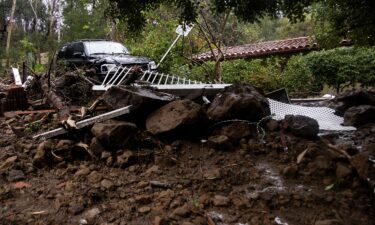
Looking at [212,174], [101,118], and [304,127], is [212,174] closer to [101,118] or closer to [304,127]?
[304,127]

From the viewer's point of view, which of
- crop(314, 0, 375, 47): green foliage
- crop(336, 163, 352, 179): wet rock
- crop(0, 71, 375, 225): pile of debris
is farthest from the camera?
crop(314, 0, 375, 47): green foliage

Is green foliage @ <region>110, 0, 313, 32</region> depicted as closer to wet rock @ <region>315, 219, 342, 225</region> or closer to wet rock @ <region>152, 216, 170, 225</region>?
wet rock @ <region>315, 219, 342, 225</region>

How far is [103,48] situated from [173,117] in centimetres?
750

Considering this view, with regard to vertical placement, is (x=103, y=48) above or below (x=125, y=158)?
above

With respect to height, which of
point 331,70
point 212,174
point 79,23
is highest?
point 79,23

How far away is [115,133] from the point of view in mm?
4363

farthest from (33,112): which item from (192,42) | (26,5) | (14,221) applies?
(26,5)

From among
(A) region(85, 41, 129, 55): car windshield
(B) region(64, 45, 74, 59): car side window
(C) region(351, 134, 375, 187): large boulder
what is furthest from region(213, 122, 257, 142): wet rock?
(B) region(64, 45, 74, 59): car side window

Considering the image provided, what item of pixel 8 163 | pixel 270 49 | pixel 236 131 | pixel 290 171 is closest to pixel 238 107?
pixel 236 131

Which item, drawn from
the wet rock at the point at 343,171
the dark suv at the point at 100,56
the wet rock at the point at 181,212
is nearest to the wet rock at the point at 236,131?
the wet rock at the point at 343,171

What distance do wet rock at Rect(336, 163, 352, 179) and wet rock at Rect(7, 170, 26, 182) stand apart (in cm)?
330

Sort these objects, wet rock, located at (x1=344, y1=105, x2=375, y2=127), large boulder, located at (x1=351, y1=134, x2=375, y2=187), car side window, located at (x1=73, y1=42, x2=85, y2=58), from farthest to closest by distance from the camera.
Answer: car side window, located at (x1=73, y1=42, x2=85, y2=58) < wet rock, located at (x1=344, y1=105, x2=375, y2=127) < large boulder, located at (x1=351, y1=134, x2=375, y2=187)

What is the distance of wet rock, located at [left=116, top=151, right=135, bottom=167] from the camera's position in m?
4.20

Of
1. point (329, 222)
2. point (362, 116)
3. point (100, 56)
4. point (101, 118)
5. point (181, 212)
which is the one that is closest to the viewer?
point (329, 222)
